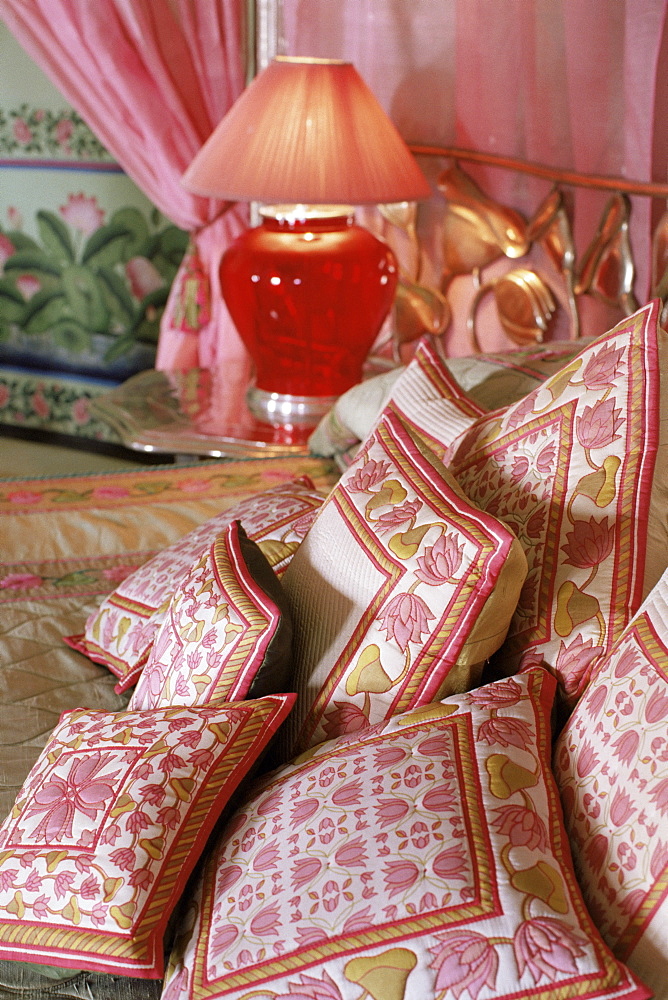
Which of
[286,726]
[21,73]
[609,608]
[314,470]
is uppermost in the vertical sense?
[21,73]

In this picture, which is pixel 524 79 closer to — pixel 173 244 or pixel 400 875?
pixel 173 244

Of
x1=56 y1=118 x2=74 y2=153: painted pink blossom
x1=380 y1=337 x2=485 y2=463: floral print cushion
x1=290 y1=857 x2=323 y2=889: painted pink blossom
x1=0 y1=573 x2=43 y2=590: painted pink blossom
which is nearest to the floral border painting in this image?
x1=56 y1=118 x2=74 y2=153: painted pink blossom

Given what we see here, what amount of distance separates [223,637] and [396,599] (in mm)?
154

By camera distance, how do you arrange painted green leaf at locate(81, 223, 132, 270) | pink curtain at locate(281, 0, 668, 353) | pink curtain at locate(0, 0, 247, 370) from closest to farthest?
pink curtain at locate(281, 0, 668, 353) < pink curtain at locate(0, 0, 247, 370) < painted green leaf at locate(81, 223, 132, 270)

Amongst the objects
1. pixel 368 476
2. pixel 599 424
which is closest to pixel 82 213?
pixel 368 476

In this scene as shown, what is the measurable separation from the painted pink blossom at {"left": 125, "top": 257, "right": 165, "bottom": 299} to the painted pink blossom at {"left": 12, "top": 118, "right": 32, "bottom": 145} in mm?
471

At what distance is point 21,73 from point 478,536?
281 cm

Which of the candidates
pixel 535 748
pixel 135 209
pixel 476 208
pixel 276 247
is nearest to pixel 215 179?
pixel 276 247

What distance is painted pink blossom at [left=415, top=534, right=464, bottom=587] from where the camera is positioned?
2.76 ft

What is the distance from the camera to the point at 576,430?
3.10 ft

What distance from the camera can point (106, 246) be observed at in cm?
325

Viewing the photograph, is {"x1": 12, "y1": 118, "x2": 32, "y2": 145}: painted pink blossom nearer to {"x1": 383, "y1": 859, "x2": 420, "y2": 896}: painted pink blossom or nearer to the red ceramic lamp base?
the red ceramic lamp base

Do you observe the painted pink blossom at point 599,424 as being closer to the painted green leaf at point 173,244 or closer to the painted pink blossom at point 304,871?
the painted pink blossom at point 304,871

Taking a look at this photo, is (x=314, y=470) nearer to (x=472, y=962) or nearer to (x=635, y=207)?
(x=635, y=207)
